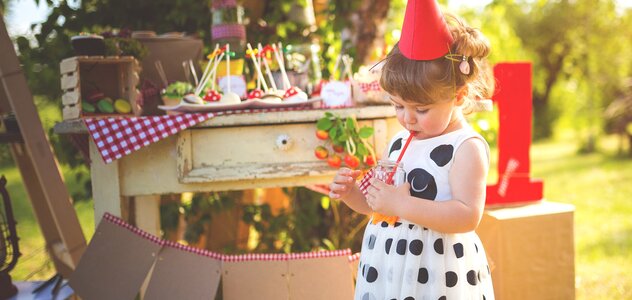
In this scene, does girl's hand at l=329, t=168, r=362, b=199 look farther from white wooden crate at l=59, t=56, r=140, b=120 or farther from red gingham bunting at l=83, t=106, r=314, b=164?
white wooden crate at l=59, t=56, r=140, b=120

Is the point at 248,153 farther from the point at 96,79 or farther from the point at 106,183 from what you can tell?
the point at 96,79


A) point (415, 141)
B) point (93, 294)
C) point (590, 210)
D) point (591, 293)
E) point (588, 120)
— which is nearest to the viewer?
point (415, 141)

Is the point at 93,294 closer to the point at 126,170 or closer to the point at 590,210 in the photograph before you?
the point at 126,170

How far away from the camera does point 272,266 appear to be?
2.21 meters

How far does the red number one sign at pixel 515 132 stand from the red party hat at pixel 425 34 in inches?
45.8

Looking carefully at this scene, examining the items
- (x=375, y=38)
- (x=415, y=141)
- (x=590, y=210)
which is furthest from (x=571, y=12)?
(x=415, y=141)

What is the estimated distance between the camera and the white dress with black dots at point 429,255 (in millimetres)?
1578

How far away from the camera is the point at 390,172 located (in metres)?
1.61

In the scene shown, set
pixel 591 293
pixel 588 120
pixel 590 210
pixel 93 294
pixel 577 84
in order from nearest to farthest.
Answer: pixel 93 294 → pixel 591 293 → pixel 590 210 → pixel 588 120 → pixel 577 84

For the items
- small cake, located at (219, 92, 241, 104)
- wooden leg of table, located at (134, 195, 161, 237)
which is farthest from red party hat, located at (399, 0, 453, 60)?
wooden leg of table, located at (134, 195, 161, 237)

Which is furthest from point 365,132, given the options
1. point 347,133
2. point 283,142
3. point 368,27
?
point 368,27

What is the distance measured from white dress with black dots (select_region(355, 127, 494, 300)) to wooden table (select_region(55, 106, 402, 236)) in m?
0.61

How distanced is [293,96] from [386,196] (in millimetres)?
846

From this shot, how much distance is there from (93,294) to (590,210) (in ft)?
15.1
